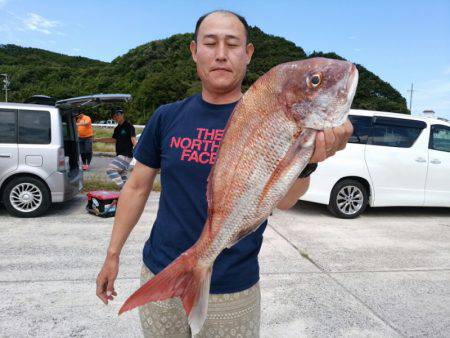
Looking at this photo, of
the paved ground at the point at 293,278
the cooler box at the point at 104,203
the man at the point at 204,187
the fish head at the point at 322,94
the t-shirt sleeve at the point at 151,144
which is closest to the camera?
the fish head at the point at 322,94

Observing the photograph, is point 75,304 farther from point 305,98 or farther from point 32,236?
point 305,98

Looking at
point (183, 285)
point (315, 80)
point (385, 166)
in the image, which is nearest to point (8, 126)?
point (183, 285)

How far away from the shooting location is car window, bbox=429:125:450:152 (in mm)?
7160

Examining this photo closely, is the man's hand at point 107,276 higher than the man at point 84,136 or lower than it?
lower

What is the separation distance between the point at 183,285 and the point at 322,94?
68 cm

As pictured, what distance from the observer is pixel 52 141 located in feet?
20.5

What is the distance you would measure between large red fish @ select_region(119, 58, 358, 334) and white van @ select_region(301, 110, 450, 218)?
5813 millimetres

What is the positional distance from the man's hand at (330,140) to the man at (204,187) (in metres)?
0.33

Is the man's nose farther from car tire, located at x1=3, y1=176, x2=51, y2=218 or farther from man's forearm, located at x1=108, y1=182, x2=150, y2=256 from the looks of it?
car tire, located at x1=3, y1=176, x2=51, y2=218

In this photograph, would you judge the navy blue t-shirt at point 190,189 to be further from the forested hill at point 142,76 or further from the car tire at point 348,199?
the forested hill at point 142,76

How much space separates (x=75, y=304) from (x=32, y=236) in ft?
7.60

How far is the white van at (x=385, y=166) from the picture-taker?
6895 millimetres

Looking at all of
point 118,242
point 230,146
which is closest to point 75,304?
point 118,242

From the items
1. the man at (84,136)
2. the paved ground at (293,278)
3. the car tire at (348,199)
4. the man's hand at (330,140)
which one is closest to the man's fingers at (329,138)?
the man's hand at (330,140)
